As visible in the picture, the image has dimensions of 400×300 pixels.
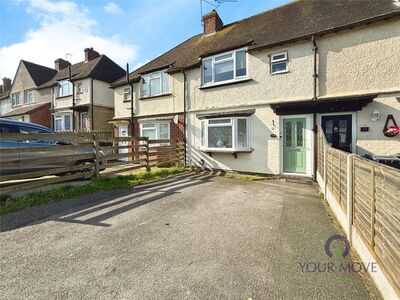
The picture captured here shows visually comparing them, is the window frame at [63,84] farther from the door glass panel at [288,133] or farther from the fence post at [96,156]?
the door glass panel at [288,133]

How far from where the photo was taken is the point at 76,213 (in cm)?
475

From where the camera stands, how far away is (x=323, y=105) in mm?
7781


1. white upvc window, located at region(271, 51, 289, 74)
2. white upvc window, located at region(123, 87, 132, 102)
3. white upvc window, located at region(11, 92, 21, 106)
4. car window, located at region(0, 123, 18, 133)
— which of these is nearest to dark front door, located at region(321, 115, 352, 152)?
white upvc window, located at region(271, 51, 289, 74)

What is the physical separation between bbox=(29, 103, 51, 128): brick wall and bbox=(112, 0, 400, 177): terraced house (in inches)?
556

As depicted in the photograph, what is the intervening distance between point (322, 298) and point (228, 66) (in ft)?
31.6

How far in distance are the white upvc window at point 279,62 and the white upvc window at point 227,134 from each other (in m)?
2.29

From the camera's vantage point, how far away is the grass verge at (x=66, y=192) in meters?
5.02

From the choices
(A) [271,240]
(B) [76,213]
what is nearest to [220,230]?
(A) [271,240]

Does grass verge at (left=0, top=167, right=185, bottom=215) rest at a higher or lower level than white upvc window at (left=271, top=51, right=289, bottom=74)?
lower

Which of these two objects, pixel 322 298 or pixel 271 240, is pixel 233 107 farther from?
pixel 322 298

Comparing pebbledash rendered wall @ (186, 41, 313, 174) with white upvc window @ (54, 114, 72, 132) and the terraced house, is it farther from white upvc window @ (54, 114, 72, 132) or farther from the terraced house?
white upvc window @ (54, 114, 72, 132)

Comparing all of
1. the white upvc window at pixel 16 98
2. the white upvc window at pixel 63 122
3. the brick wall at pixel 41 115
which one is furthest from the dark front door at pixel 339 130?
the white upvc window at pixel 16 98

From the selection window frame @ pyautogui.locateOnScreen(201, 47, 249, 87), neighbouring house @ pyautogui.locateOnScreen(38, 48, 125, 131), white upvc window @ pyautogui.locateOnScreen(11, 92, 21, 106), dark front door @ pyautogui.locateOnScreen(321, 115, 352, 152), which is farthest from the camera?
white upvc window @ pyautogui.locateOnScreen(11, 92, 21, 106)

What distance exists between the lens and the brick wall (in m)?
19.8
